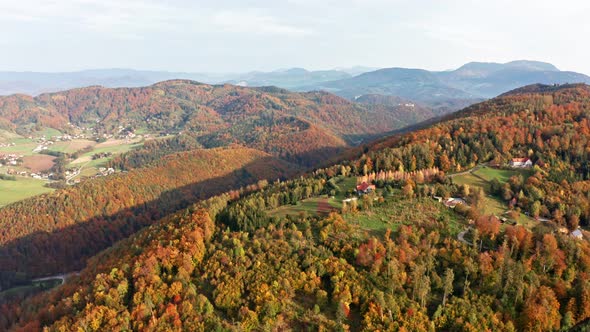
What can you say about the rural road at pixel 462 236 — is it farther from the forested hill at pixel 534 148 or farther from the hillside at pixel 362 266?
the forested hill at pixel 534 148

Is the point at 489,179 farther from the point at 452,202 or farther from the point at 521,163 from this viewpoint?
the point at 452,202

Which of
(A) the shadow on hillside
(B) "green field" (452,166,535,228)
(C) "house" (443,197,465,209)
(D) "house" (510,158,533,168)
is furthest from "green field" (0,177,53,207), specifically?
(D) "house" (510,158,533,168)

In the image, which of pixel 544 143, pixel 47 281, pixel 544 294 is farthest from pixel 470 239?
pixel 47 281

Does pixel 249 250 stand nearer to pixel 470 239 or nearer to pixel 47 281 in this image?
pixel 470 239

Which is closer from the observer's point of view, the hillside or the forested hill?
the hillside

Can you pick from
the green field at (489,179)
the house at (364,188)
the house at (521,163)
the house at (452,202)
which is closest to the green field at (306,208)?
the house at (364,188)

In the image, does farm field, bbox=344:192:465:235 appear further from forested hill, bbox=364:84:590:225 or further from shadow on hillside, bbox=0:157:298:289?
shadow on hillside, bbox=0:157:298:289
